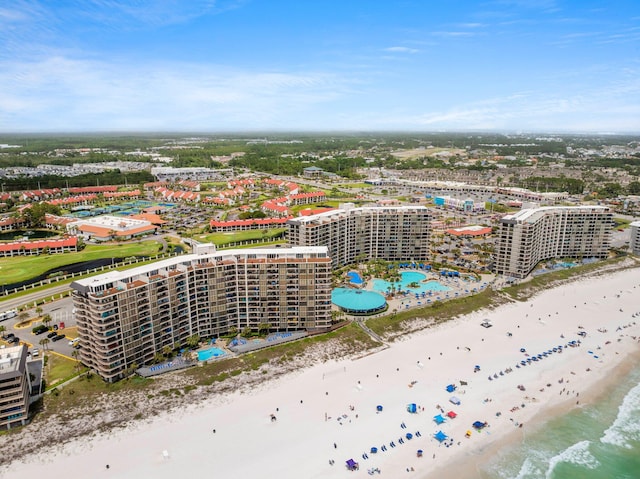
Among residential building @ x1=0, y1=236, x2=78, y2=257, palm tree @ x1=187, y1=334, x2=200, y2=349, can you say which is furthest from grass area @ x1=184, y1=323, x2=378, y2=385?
residential building @ x1=0, y1=236, x2=78, y2=257

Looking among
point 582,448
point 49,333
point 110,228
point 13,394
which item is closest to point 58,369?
point 13,394

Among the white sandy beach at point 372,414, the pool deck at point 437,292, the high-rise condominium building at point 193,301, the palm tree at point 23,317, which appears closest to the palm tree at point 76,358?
the high-rise condominium building at point 193,301

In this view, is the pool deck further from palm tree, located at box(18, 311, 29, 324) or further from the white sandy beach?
palm tree, located at box(18, 311, 29, 324)

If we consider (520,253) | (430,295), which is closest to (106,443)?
(430,295)

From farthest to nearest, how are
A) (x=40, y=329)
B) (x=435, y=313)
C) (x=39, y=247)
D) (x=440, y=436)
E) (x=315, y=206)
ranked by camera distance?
(x=315, y=206), (x=39, y=247), (x=435, y=313), (x=40, y=329), (x=440, y=436)

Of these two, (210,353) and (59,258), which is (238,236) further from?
(210,353)

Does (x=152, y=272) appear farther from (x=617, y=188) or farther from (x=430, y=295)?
(x=617, y=188)
